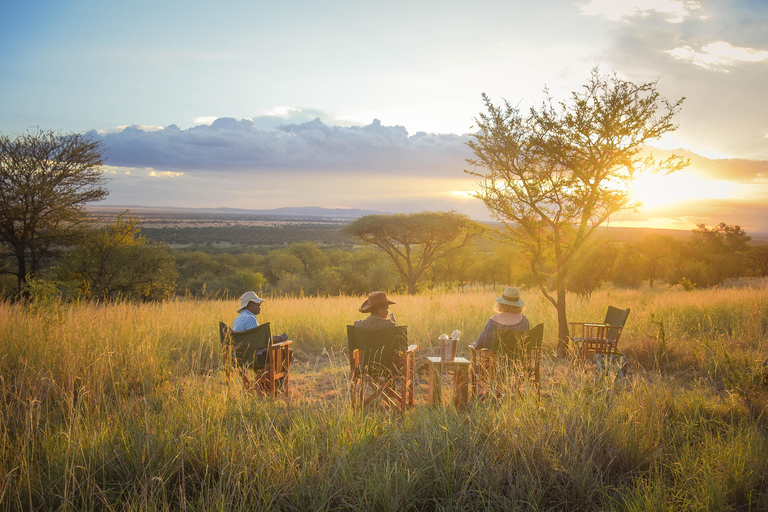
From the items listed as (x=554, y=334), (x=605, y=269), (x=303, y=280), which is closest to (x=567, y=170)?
(x=554, y=334)

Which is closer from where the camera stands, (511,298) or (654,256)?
(511,298)

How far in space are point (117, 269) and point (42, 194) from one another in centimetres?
352

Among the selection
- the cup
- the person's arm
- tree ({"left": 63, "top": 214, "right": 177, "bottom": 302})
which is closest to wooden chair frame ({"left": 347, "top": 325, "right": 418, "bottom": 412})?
the cup

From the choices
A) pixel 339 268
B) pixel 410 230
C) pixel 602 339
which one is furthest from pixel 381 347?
pixel 339 268

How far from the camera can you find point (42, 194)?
49.2 feet

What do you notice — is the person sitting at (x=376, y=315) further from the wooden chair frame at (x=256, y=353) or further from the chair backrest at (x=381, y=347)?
the wooden chair frame at (x=256, y=353)

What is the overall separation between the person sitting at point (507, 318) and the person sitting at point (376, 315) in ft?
3.00

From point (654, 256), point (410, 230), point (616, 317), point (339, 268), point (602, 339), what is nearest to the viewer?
point (602, 339)

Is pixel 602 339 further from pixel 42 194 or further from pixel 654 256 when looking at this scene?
pixel 654 256

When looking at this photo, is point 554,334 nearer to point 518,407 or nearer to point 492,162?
point 492,162

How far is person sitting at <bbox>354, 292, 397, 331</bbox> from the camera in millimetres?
4223

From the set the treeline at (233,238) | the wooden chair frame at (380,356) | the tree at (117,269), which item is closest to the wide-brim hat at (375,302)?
the wooden chair frame at (380,356)

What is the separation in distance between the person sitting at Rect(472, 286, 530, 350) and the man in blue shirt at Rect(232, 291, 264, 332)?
2.31 metres

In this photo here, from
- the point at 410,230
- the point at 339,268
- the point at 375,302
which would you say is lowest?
the point at 339,268
